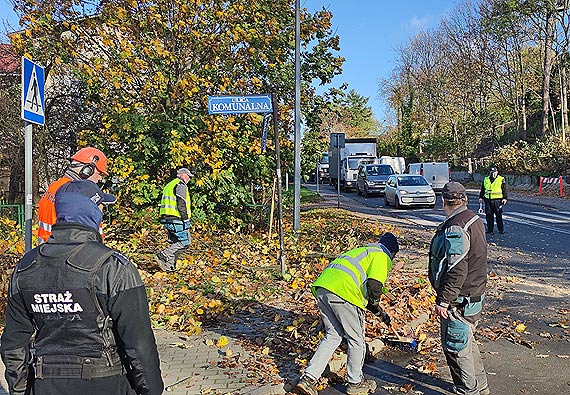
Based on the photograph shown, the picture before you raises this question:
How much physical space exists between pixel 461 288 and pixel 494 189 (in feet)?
35.5

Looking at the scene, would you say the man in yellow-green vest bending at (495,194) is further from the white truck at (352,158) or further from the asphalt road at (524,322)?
the white truck at (352,158)

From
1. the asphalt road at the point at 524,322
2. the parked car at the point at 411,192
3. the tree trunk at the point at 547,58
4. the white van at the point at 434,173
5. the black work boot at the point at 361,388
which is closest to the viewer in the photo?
the black work boot at the point at 361,388

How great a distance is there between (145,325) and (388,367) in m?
3.75

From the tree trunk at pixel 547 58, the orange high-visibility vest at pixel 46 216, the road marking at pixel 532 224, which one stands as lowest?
the road marking at pixel 532 224

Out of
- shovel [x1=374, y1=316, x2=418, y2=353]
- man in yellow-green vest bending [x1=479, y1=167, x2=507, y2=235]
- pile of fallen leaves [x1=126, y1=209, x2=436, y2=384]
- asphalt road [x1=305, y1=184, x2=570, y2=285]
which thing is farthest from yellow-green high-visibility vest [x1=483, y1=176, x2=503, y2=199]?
shovel [x1=374, y1=316, x2=418, y2=353]

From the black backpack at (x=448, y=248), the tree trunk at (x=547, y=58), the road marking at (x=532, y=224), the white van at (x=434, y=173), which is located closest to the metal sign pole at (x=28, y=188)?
the black backpack at (x=448, y=248)

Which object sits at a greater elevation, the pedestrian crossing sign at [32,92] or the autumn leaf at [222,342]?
the pedestrian crossing sign at [32,92]

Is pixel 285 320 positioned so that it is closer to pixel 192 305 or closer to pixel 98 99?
pixel 192 305

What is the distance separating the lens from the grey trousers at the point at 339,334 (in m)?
5.08

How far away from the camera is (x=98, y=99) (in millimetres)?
13258

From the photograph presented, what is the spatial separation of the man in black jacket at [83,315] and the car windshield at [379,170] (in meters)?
30.8

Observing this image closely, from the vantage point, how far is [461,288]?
4957mm

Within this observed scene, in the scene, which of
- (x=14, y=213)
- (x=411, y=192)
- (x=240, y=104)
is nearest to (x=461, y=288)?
(x=240, y=104)

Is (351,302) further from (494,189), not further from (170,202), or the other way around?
(494,189)
